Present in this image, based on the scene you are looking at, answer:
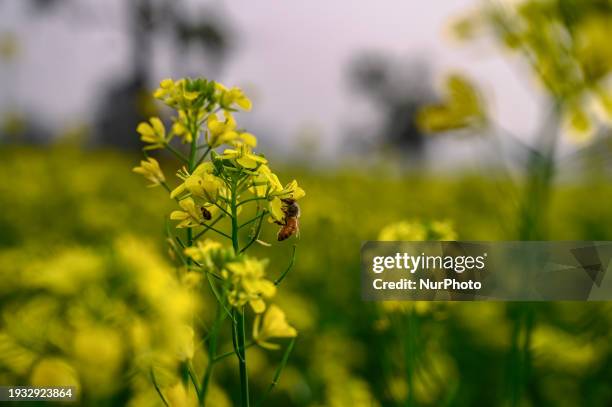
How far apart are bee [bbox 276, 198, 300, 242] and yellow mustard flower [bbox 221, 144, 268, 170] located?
0.32 ft

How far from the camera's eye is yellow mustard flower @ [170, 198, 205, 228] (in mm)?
852

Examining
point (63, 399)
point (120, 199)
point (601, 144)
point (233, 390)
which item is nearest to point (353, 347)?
point (233, 390)

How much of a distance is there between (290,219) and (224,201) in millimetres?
103

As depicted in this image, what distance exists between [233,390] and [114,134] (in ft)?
41.0

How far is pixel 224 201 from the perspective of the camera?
2.88 ft

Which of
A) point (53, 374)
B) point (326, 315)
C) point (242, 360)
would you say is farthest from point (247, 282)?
point (326, 315)

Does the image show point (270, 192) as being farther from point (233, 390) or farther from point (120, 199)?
point (120, 199)

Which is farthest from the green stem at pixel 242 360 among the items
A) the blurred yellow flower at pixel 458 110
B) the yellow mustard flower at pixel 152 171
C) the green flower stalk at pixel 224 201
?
the blurred yellow flower at pixel 458 110

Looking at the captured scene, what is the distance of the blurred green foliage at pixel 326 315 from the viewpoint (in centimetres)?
104

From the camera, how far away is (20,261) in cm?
199

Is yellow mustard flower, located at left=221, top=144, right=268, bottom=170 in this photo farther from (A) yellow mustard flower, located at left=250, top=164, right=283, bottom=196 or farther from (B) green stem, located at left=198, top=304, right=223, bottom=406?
(B) green stem, located at left=198, top=304, right=223, bottom=406

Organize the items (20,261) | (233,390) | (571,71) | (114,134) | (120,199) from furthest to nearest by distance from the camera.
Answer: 1. (114,134)
2. (120,199)
3. (233,390)
4. (20,261)
5. (571,71)

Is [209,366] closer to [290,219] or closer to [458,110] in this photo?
[290,219]

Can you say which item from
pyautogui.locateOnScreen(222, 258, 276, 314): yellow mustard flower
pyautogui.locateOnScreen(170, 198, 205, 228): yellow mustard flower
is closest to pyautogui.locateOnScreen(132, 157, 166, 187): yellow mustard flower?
pyautogui.locateOnScreen(170, 198, 205, 228): yellow mustard flower
